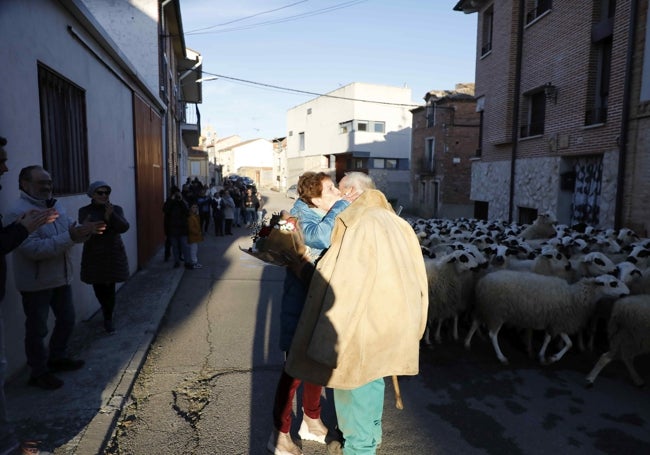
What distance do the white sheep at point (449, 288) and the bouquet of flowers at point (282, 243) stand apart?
347cm

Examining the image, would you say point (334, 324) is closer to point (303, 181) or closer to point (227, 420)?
point (303, 181)

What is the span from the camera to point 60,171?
5.36 meters

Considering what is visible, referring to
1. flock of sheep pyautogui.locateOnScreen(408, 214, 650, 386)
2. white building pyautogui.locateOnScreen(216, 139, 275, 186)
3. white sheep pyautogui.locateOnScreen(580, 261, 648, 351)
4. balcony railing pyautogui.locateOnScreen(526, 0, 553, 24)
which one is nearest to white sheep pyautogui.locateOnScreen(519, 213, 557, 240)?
flock of sheep pyautogui.locateOnScreen(408, 214, 650, 386)

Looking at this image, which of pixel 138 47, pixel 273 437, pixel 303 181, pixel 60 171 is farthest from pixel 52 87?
pixel 138 47

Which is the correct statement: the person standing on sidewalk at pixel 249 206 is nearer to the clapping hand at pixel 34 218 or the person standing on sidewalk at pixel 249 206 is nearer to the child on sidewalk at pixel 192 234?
the child on sidewalk at pixel 192 234

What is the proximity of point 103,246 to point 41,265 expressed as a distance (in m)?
1.28

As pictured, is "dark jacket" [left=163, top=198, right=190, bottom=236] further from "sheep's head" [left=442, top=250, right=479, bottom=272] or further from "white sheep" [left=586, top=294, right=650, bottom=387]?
"white sheep" [left=586, top=294, right=650, bottom=387]

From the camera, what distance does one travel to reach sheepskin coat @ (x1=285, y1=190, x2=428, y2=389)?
2361 millimetres

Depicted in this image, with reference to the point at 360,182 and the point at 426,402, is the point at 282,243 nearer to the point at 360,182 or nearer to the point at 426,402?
the point at 360,182

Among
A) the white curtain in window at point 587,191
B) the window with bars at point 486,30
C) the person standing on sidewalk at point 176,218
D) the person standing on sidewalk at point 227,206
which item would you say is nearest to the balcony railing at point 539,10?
the window with bars at point 486,30

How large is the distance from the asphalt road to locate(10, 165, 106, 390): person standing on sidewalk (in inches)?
35.3

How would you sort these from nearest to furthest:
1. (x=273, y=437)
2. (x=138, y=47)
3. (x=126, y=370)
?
(x=273, y=437) < (x=126, y=370) < (x=138, y=47)

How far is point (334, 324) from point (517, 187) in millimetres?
13552

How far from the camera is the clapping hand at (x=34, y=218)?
9.59 ft
